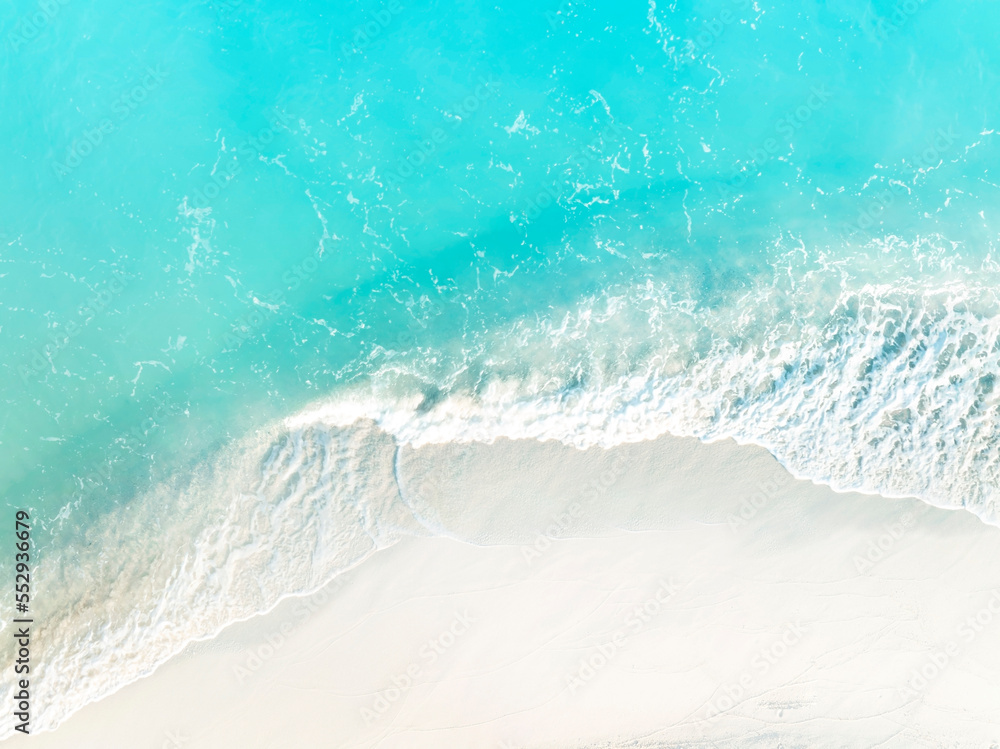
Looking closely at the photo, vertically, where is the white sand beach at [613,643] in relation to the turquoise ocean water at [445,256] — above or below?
below

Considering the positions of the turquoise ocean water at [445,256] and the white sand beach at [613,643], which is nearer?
the white sand beach at [613,643]

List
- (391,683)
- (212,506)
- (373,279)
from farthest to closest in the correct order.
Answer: (373,279)
(212,506)
(391,683)

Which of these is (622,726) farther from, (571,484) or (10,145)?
(10,145)

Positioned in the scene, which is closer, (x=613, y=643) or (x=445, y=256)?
(x=613, y=643)

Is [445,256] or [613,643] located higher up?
[445,256]

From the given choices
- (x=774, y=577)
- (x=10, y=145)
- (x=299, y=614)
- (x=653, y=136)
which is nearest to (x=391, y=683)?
(x=299, y=614)
